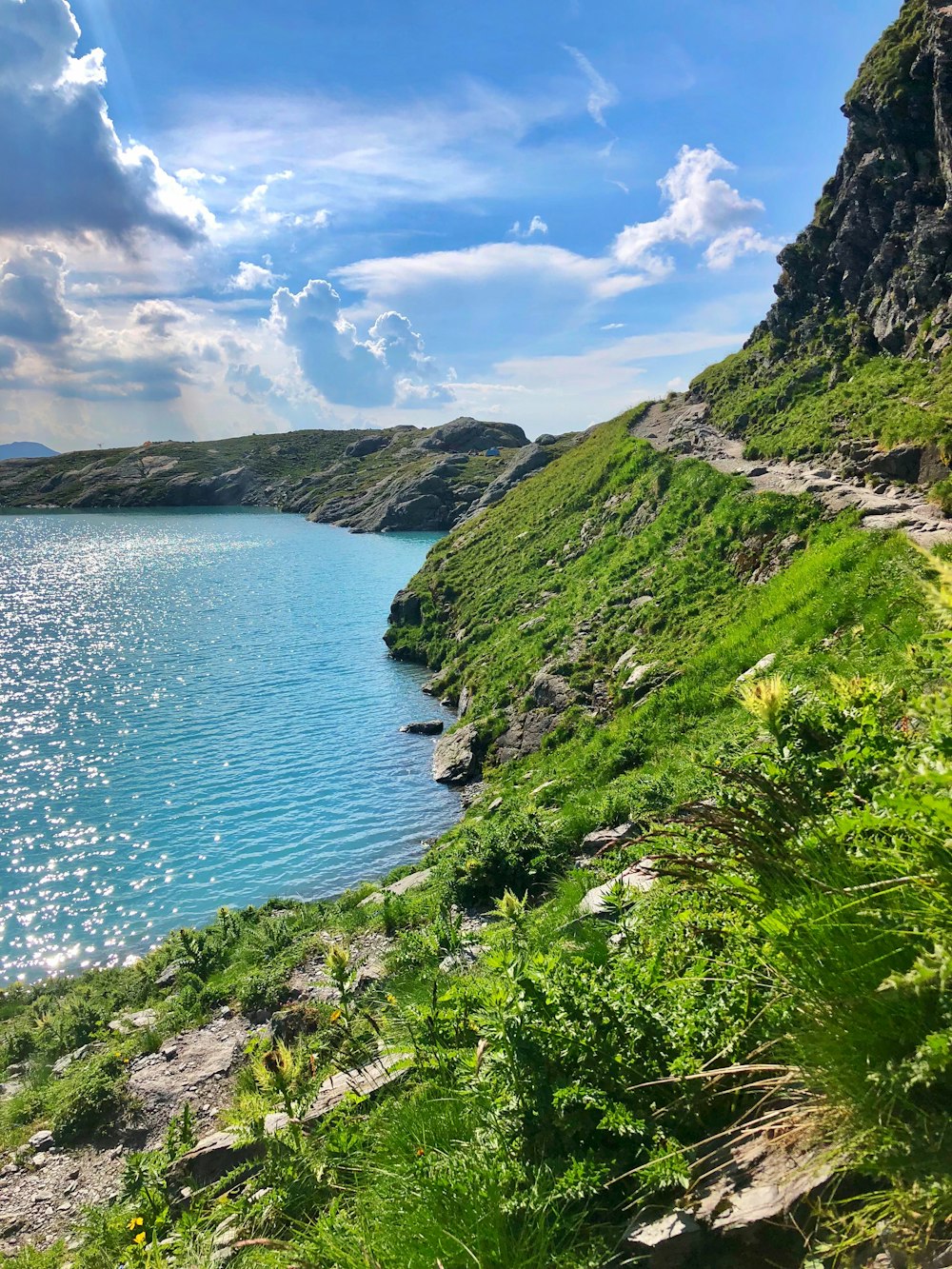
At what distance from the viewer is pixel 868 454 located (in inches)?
885

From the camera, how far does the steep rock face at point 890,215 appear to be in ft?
107

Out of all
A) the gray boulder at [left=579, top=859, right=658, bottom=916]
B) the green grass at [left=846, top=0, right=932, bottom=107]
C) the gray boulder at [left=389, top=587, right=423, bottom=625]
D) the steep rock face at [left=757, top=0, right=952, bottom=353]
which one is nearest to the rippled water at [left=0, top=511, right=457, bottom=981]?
the gray boulder at [left=389, top=587, right=423, bottom=625]

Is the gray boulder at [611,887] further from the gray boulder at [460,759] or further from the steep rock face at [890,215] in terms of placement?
the steep rock face at [890,215]

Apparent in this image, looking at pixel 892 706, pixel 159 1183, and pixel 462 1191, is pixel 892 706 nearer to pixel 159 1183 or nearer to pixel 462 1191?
pixel 462 1191

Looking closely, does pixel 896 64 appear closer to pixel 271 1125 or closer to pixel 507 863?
pixel 507 863

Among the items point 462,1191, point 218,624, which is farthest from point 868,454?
point 218,624

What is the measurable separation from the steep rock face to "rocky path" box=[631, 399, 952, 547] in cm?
898

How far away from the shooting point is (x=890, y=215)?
37406 millimetres

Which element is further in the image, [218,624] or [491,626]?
[218,624]

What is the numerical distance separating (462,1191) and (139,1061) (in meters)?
10.5

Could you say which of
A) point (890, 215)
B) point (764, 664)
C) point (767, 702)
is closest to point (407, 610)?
point (764, 664)

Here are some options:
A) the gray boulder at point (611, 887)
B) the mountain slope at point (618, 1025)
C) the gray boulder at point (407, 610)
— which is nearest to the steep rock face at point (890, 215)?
the mountain slope at point (618, 1025)

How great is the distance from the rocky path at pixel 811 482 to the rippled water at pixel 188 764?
16.1m

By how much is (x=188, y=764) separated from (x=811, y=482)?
26.9 meters
